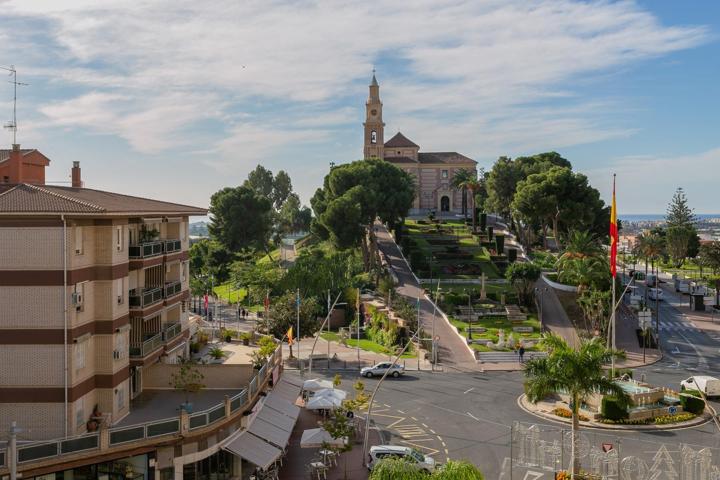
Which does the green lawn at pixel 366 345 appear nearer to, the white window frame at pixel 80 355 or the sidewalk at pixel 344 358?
the sidewalk at pixel 344 358

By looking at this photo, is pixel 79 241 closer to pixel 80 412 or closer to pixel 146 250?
pixel 146 250

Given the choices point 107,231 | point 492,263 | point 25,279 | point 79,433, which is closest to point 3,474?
point 79,433

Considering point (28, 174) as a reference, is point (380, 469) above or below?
below

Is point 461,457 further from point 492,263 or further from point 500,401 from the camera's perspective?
point 492,263

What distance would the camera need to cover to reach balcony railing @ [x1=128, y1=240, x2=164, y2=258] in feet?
105

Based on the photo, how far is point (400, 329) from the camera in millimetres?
65000

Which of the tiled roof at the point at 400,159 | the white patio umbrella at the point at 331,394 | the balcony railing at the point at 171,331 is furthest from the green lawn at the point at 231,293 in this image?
the tiled roof at the point at 400,159

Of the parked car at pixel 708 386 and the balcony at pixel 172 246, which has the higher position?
the balcony at pixel 172 246

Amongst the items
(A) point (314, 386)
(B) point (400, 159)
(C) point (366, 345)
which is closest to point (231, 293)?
(C) point (366, 345)

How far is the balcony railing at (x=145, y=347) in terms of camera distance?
1244 inches

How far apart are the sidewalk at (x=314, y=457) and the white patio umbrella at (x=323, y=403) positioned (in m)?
1.11

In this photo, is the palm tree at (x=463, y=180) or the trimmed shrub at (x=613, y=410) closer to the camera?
the trimmed shrub at (x=613, y=410)

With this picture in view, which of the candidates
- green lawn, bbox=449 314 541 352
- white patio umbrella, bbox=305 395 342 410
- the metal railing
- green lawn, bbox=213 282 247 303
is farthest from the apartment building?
green lawn, bbox=213 282 247 303

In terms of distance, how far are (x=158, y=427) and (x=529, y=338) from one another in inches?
1709
